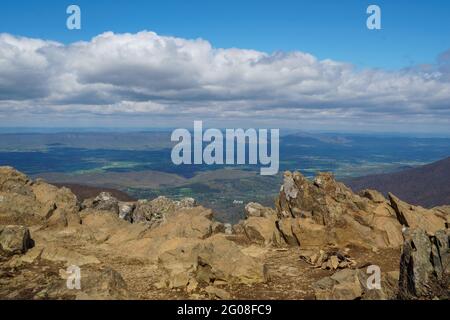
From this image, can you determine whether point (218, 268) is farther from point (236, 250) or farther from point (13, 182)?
point (13, 182)

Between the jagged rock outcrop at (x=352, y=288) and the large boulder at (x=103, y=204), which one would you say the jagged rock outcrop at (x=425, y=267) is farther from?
the large boulder at (x=103, y=204)

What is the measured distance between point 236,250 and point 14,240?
1423cm

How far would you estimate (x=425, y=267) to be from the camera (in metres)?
20.7

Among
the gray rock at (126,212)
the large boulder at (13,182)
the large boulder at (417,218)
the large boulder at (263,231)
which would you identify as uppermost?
the large boulder at (13,182)

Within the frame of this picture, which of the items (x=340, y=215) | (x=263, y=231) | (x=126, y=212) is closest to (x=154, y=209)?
(x=126, y=212)

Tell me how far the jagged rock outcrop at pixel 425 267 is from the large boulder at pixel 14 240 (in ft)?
74.0

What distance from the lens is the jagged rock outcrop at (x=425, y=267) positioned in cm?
2006

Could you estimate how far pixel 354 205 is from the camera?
3625 cm

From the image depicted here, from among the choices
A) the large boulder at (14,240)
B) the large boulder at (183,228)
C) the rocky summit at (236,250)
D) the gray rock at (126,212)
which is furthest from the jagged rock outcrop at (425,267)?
the gray rock at (126,212)

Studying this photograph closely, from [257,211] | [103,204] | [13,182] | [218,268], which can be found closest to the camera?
[218,268]

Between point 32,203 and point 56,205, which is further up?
point 32,203

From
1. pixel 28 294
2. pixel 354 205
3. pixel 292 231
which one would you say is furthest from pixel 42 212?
pixel 354 205

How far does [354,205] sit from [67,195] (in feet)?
89.1

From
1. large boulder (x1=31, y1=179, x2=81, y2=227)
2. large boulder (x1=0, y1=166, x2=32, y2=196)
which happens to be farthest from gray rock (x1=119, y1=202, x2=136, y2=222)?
large boulder (x1=0, y1=166, x2=32, y2=196)
